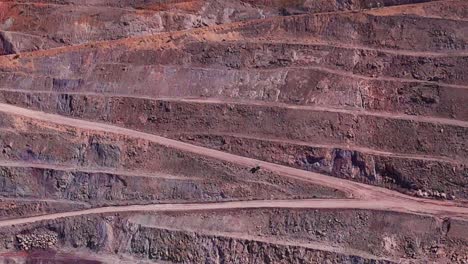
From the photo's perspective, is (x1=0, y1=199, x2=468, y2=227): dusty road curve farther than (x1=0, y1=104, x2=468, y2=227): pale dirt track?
No

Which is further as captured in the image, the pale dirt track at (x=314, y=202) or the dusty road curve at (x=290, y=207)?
the pale dirt track at (x=314, y=202)

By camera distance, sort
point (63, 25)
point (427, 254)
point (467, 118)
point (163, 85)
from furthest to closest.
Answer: point (63, 25)
point (163, 85)
point (467, 118)
point (427, 254)

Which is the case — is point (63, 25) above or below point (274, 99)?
above

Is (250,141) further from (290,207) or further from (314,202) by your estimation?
(314,202)

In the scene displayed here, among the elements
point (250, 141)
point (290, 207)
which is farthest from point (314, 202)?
point (250, 141)

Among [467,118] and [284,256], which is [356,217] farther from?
[467,118]

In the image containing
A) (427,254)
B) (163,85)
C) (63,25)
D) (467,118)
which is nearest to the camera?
(427,254)

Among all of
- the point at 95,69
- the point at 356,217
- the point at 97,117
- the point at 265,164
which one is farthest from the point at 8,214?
the point at 356,217

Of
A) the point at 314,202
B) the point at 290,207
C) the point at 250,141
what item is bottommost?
the point at 290,207
